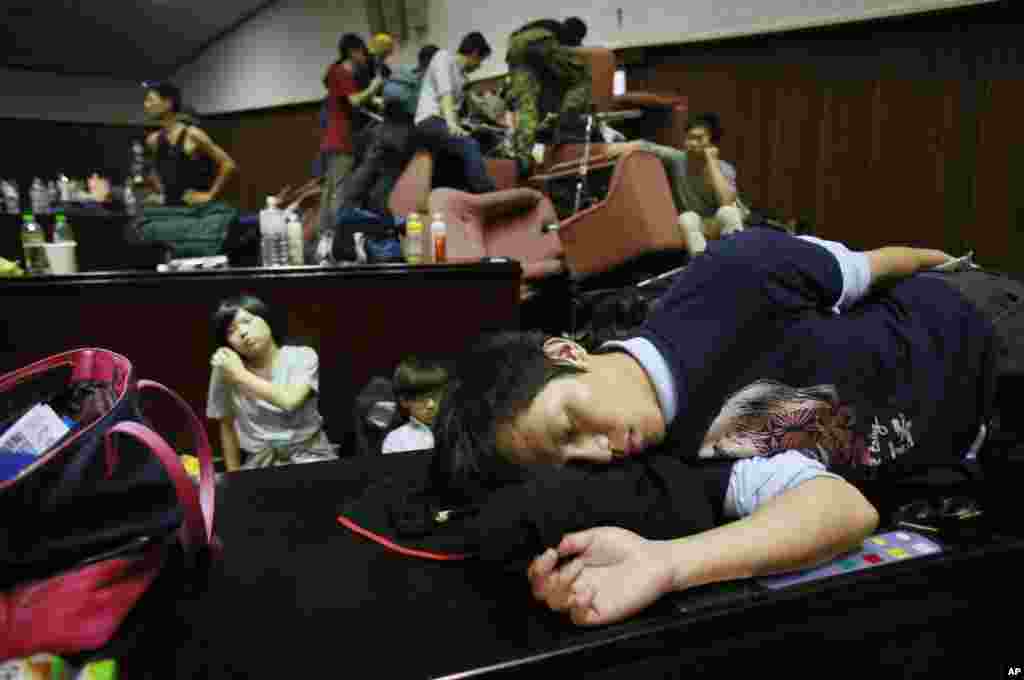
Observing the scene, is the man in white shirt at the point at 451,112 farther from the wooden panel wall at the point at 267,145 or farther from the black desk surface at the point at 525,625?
the wooden panel wall at the point at 267,145

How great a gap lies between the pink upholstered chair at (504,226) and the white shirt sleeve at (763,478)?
2489 mm

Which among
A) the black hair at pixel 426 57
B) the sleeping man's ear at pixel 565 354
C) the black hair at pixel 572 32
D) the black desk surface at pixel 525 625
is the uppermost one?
the black hair at pixel 572 32

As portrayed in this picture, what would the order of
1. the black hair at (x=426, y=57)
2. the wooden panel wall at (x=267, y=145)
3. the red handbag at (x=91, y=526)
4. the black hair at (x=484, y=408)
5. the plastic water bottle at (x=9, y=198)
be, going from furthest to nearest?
the wooden panel wall at (x=267, y=145)
the plastic water bottle at (x=9, y=198)
the black hair at (x=426, y=57)
the black hair at (x=484, y=408)
the red handbag at (x=91, y=526)

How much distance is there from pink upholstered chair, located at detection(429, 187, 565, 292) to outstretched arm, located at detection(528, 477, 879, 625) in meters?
2.61

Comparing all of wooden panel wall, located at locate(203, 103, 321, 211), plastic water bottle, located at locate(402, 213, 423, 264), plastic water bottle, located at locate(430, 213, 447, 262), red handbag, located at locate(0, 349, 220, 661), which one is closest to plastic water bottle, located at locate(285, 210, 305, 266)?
plastic water bottle, located at locate(402, 213, 423, 264)

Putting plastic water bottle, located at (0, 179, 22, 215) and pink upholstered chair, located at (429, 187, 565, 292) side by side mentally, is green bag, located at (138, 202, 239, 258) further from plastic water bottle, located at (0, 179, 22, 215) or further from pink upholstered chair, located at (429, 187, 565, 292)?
plastic water bottle, located at (0, 179, 22, 215)

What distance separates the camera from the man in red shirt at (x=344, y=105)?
192 inches

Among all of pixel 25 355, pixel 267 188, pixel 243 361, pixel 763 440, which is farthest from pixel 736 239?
pixel 267 188

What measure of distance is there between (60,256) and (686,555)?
275 cm

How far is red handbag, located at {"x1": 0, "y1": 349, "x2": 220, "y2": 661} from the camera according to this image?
2.15 ft

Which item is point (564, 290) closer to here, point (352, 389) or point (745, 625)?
point (352, 389)

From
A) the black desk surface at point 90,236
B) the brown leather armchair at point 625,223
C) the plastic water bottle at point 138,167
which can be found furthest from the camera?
the plastic water bottle at point 138,167

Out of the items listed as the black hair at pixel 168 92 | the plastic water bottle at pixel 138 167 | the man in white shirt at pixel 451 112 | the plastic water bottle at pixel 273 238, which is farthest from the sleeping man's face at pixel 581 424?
the plastic water bottle at pixel 138 167

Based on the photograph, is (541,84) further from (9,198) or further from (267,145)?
(267,145)
